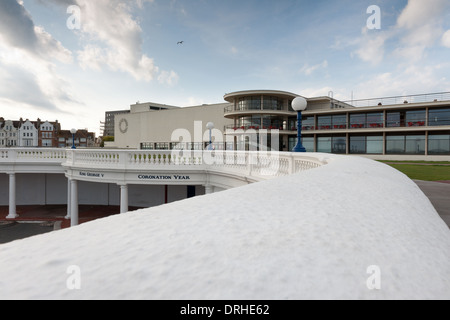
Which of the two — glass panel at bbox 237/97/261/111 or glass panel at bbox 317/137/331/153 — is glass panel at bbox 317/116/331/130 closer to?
glass panel at bbox 317/137/331/153

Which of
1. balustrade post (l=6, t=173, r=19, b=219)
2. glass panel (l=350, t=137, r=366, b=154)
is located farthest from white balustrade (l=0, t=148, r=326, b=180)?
glass panel (l=350, t=137, r=366, b=154)

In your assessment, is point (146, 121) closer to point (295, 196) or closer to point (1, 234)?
point (1, 234)

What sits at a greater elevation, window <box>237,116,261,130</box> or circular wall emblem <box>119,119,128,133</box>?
circular wall emblem <box>119,119,128,133</box>

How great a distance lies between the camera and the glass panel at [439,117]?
1485 inches

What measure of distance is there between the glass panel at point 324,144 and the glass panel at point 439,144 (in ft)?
45.3

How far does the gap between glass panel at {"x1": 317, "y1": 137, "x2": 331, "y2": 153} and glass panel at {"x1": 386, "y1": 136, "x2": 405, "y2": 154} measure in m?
8.53

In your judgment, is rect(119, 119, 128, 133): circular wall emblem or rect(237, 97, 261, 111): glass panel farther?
rect(119, 119, 128, 133): circular wall emblem

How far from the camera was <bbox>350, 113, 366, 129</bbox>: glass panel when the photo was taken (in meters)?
41.4

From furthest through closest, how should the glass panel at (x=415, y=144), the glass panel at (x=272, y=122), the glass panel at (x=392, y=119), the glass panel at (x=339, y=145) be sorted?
the glass panel at (x=272, y=122)
the glass panel at (x=339, y=145)
the glass panel at (x=392, y=119)
the glass panel at (x=415, y=144)

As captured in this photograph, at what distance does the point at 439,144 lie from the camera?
38.2 metres

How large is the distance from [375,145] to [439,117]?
8.92 m

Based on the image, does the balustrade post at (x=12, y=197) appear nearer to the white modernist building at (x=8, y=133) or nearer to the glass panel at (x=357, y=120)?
the glass panel at (x=357, y=120)

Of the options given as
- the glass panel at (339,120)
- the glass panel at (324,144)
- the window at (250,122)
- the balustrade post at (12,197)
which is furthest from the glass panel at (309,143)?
the balustrade post at (12,197)
